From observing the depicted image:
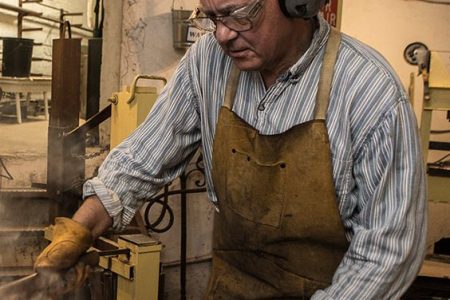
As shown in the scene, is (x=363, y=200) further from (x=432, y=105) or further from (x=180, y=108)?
(x=432, y=105)

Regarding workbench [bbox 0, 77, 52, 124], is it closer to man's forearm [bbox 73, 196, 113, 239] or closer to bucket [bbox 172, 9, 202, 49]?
bucket [bbox 172, 9, 202, 49]

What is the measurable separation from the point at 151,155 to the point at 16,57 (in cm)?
302

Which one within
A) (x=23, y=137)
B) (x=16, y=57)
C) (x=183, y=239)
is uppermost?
(x=16, y=57)

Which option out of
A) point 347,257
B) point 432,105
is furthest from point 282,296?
point 432,105

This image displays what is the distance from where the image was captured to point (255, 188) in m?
1.52

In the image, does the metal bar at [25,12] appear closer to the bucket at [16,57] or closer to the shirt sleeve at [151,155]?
the bucket at [16,57]

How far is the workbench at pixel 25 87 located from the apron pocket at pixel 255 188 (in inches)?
114

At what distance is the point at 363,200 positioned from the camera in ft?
4.64

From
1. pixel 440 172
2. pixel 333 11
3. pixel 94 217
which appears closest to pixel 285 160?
pixel 94 217

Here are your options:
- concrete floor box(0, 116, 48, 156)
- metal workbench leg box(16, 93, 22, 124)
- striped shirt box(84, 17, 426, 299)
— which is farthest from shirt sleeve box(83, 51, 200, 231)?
metal workbench leg box(16, 93, 22, 124)

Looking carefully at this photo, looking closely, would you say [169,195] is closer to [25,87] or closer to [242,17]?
[25,87]

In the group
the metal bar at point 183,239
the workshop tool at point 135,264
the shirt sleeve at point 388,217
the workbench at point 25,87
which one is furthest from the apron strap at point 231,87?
the workbench at point 25,87

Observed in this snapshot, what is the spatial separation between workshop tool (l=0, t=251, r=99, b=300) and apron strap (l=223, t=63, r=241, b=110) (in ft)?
1.78

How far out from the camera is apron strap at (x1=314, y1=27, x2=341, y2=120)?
4.71 feet
